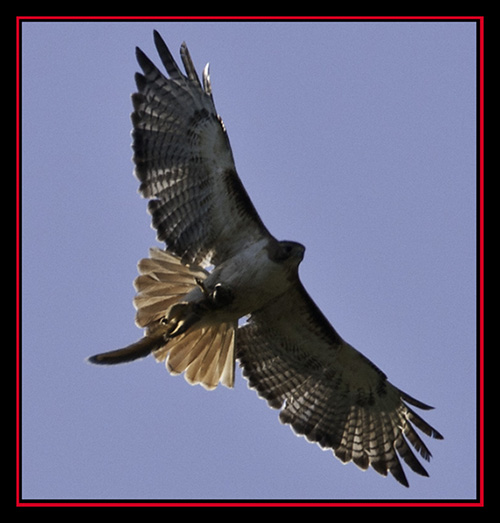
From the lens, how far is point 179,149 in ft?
36.5

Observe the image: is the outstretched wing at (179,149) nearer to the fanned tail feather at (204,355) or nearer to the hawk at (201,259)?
the hawk at (201,259)

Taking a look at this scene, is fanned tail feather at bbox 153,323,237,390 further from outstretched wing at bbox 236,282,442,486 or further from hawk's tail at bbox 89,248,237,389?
outstretched wing at bbox 236,282,442,486

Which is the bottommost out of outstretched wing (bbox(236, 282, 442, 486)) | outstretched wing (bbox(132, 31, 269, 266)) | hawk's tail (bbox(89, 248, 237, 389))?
outstretched wing (bbox(236, 282, 442, 486))

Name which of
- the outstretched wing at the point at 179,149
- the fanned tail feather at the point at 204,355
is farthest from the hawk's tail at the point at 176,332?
the outstretched wing at the point at 179,149

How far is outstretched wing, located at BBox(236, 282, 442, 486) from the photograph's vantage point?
39.7ft

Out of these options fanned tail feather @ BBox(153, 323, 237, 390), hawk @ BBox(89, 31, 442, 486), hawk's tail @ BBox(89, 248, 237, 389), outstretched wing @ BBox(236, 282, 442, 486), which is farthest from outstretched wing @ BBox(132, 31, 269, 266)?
outstretched wing @ BBox(236, 282, 442, 486)

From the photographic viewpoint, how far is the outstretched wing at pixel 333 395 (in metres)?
12.1

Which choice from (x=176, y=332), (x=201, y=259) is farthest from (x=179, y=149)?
(x=176, y=332)

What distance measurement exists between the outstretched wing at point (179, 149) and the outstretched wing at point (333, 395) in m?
1.47

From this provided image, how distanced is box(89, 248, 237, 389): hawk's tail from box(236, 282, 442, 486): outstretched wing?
1.36ft

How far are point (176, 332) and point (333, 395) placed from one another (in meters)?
2.02

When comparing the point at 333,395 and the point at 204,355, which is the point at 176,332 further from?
the point at 333,395

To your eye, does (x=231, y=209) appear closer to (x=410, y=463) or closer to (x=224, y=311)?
(x=224, y=311)

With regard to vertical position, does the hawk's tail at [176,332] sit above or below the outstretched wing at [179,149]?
below
